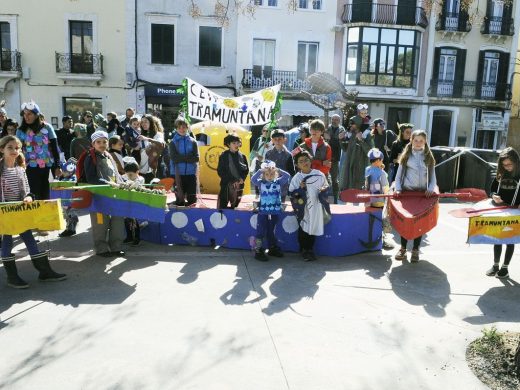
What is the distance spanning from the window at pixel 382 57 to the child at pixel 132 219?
18975 millimetres

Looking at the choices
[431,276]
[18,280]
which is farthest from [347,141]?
[18,280]

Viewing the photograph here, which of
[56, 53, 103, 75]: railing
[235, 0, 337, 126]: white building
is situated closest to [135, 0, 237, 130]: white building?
[235, 0, 337, 126]: white building

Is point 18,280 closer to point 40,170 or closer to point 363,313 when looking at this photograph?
point 40,170

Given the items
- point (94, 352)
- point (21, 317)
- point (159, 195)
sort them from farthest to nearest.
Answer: point (159, 195), point (21, 317), point (94, 352)

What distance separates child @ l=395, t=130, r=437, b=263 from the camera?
6.16m

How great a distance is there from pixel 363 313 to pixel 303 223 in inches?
70.3

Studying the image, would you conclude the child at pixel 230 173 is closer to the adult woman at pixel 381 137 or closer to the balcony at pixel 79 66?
the adult woman at pixel 381 137

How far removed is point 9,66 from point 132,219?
18.6 m

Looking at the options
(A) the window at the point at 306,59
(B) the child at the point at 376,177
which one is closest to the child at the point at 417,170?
(B) the child at the point at 376,177

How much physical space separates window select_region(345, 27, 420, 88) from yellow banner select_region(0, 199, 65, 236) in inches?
823

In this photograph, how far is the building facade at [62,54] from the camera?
2109 cm

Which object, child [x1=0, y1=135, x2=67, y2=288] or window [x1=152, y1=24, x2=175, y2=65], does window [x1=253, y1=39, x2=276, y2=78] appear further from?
child [x1=0, y1=135, x2=67, y2=288]

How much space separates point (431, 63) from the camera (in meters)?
24.6

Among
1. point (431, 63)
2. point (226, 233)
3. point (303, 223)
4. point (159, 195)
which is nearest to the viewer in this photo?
point (159, 195)
